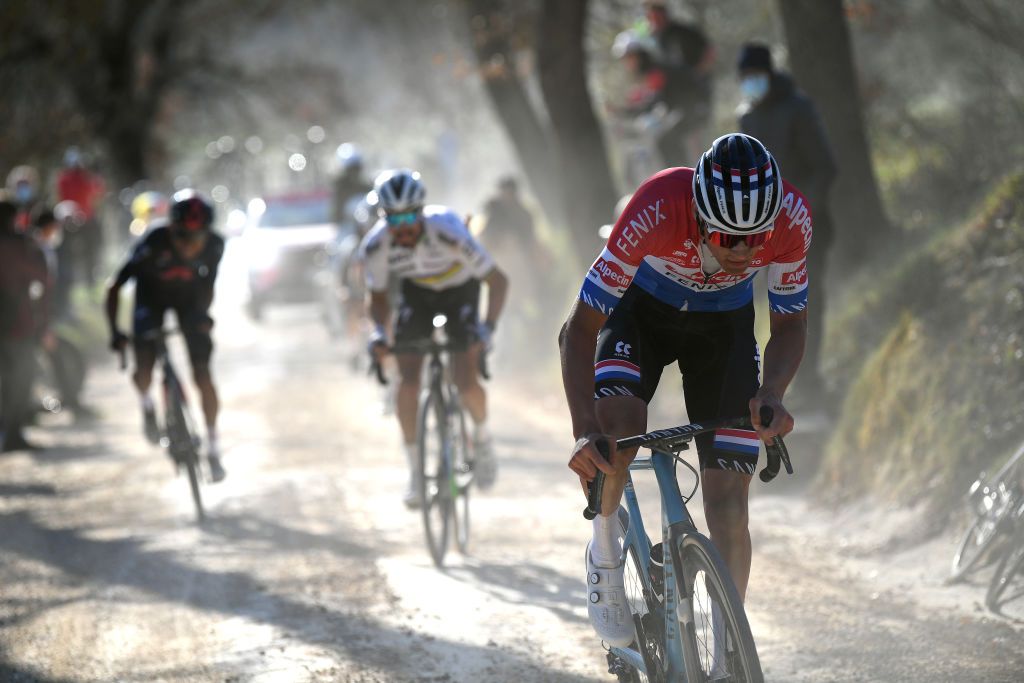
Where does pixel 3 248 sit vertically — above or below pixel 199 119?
below

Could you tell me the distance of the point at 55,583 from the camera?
7930 mm

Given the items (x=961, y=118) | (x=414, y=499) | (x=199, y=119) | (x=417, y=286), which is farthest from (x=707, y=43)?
(x=199, y=119)

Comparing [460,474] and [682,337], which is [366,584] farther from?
[682,337]

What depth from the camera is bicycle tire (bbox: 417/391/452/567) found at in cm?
794

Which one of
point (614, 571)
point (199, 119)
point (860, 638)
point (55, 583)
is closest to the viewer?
point (614, 571)

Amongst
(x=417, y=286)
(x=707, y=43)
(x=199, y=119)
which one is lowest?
(x=417, y=286)

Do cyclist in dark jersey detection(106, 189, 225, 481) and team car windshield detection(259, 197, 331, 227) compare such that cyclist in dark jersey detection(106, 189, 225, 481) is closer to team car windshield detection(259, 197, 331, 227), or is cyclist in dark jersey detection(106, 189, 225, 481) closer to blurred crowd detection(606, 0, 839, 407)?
blurred crowd detection(606, 0, 839, 407)

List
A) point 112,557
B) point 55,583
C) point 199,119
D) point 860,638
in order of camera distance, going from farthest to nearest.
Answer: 1. point 199,119
2. point 112,557
3. point 55,583
4. point 860,638

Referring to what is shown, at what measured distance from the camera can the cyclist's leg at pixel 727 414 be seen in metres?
4.79

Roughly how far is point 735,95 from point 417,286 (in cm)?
1220

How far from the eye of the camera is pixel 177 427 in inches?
384

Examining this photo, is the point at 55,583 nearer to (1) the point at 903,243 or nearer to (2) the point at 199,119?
(1) the point at 903,243

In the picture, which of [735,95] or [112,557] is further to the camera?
[735,95]

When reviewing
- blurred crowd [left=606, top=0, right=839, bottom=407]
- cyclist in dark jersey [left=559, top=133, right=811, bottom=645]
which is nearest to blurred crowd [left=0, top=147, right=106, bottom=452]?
blurred crowd [left=606, top=0, right=839, bottom=407]
